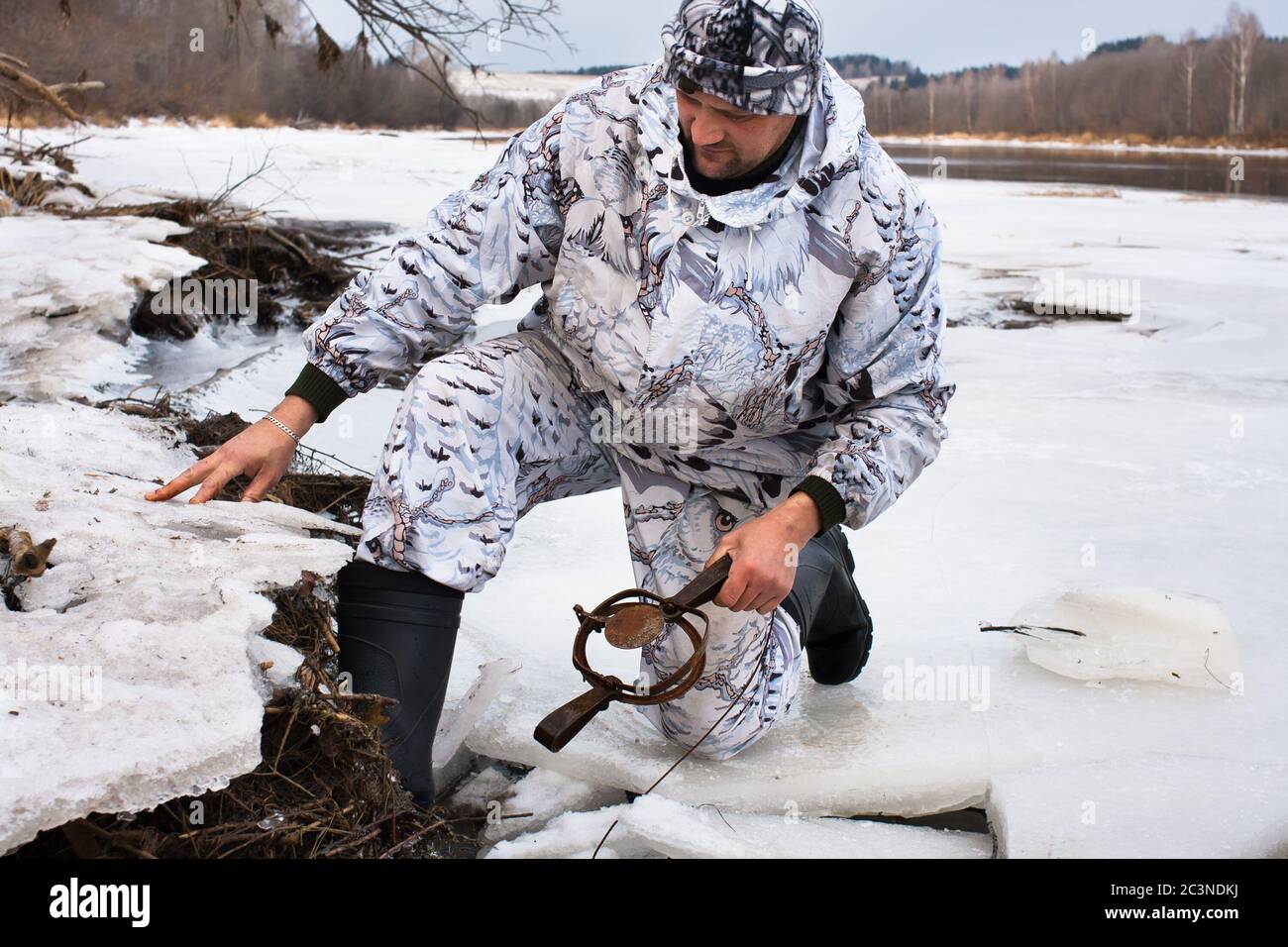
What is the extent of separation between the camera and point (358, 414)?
3.91 meters

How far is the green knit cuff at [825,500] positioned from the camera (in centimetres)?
185

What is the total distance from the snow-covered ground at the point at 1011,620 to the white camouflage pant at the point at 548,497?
116 millimetres

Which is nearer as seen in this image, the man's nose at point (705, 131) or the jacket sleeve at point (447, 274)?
the man's nose at point (705, 131)

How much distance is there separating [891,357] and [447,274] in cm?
70

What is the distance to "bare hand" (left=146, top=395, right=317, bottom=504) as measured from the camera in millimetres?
1798

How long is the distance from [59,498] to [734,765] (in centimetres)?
121

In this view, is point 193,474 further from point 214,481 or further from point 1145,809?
point 1145,809

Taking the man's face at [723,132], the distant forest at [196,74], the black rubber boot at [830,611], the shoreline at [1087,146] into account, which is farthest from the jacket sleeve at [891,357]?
the shoreline at [1087,146]

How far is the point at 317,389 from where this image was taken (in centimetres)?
191

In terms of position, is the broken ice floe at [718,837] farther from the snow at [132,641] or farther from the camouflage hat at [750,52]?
the camouflage hat at [750,52]

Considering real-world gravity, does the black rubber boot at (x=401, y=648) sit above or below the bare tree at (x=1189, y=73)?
below

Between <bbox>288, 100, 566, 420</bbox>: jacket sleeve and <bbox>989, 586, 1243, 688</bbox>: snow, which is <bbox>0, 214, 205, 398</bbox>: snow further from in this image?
<bbox>989, 586, 1243, 688</bbox>: snow

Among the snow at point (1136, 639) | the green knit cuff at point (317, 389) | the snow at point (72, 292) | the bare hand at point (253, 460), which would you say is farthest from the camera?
the snow at point (72, 292)

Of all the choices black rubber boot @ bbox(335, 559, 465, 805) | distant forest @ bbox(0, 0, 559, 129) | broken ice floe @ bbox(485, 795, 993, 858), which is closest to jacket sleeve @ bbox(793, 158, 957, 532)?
broken ice floe @ bbox(485, 795, 993, 858)
